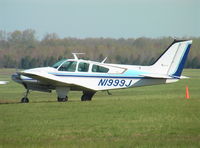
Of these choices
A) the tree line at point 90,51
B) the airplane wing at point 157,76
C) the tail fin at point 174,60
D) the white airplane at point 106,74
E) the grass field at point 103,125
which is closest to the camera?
the grass field at point 103,125

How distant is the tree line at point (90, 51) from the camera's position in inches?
2682

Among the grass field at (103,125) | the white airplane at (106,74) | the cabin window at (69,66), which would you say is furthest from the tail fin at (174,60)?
the grass field at (103,125)

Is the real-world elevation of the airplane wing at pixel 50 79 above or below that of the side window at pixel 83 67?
below

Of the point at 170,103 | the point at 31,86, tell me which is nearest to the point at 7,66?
the point at 31,86

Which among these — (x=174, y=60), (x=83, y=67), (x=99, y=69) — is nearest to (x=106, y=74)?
(x=99, y=69)

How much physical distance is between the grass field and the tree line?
1801 inches

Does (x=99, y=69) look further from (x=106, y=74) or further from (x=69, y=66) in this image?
(x=69, y=66)

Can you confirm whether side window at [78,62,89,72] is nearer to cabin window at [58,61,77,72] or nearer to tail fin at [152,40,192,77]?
cabin window at [58,61,77,72]

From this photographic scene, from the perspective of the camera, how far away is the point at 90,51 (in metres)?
68.6

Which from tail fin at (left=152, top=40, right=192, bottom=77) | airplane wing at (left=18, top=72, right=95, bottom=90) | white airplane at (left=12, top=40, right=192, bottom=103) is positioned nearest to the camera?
airplane wing at (left=18, top=72, right=95, bottom=90)

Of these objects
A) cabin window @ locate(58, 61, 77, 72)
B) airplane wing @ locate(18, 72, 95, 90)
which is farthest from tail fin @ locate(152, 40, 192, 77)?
cabin window @ locate(58, 61, 77, 72)

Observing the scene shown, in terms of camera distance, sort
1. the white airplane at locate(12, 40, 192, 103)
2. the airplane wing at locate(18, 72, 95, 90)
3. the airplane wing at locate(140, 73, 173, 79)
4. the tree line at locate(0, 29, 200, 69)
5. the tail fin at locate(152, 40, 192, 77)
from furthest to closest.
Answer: the tree line at locate(0, 29, 200, 69) < the tail fin at locate(152, 40, 192, 77) < the white airplane at locate(12, 40, 192, 103) < the airplane wing at locate(140, 73, 173, 79) < the airplane wing at locate(18, 72, 95, 90)

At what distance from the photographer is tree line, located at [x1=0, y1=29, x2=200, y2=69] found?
224 feet

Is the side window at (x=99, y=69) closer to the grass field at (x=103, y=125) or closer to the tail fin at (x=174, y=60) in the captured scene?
the tail fin at (x=174, y=60)
